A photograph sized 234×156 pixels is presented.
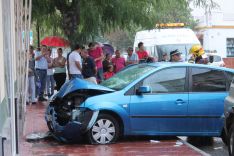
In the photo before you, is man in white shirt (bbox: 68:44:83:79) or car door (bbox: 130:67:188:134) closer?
car door (bbox: 130:67:188:134)

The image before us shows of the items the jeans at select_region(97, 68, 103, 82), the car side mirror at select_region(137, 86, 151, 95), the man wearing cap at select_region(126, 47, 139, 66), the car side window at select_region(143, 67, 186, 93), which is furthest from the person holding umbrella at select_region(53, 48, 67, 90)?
the car side mirror at select_region(137, 86, 151, 95)

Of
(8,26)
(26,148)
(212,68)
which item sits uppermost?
(8,26)

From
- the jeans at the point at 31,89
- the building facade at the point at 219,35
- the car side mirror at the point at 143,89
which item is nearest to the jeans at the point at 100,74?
the jeans at the point at 31,89

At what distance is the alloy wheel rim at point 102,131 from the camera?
8.64m

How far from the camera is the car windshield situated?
920 centimetres

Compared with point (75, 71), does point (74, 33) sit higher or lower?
higher

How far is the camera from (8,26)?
18.5 ft

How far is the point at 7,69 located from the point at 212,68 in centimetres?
494

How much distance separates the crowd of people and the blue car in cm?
416

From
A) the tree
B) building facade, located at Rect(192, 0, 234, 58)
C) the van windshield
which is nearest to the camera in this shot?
the tree

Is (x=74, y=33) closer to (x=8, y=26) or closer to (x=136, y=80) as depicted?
(x=136, y=80)

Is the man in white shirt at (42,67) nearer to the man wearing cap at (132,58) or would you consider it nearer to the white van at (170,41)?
the man wearing cap at (132,58)

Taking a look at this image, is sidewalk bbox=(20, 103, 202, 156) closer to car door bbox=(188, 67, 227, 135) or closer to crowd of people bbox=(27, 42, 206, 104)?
car door bbox=(188, 67, 227, 135)

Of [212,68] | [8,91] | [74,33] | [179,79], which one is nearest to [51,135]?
[179,79]
